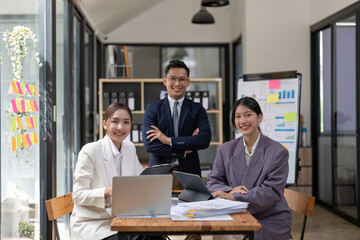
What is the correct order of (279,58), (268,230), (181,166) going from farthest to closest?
1. (279,58)
2. (181,166)
3. (268,230)

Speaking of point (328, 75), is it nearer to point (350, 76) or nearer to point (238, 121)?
point (350, 76)

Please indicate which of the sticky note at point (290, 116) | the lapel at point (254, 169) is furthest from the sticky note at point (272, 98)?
the lapel at point (254, 169)

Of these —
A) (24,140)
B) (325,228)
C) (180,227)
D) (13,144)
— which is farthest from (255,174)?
(325,228)

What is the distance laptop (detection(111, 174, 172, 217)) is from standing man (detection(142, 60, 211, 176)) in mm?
1104

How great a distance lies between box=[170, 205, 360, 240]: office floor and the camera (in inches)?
201

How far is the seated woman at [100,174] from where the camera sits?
251 centimetres

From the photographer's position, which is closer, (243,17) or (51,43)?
(51,43)

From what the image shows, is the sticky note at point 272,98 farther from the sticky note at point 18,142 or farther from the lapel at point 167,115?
the sticky note at point 18,142

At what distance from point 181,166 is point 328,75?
13.2 feet

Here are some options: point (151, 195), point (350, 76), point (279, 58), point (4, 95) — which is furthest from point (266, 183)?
point (279, 58)

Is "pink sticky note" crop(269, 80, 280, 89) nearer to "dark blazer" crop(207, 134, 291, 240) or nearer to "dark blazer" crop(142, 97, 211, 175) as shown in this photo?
"dark blazer" crop(142, 97, 211, 175)

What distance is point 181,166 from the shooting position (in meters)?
3.38

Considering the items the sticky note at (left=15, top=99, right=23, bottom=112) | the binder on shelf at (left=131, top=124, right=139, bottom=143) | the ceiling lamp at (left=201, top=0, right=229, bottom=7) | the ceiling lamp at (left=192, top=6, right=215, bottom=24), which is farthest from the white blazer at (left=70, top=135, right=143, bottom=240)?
the ceiling lamp at (left=192, top=6, right=215, bottom=24)

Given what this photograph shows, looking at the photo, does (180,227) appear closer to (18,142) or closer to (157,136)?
(157,136)
